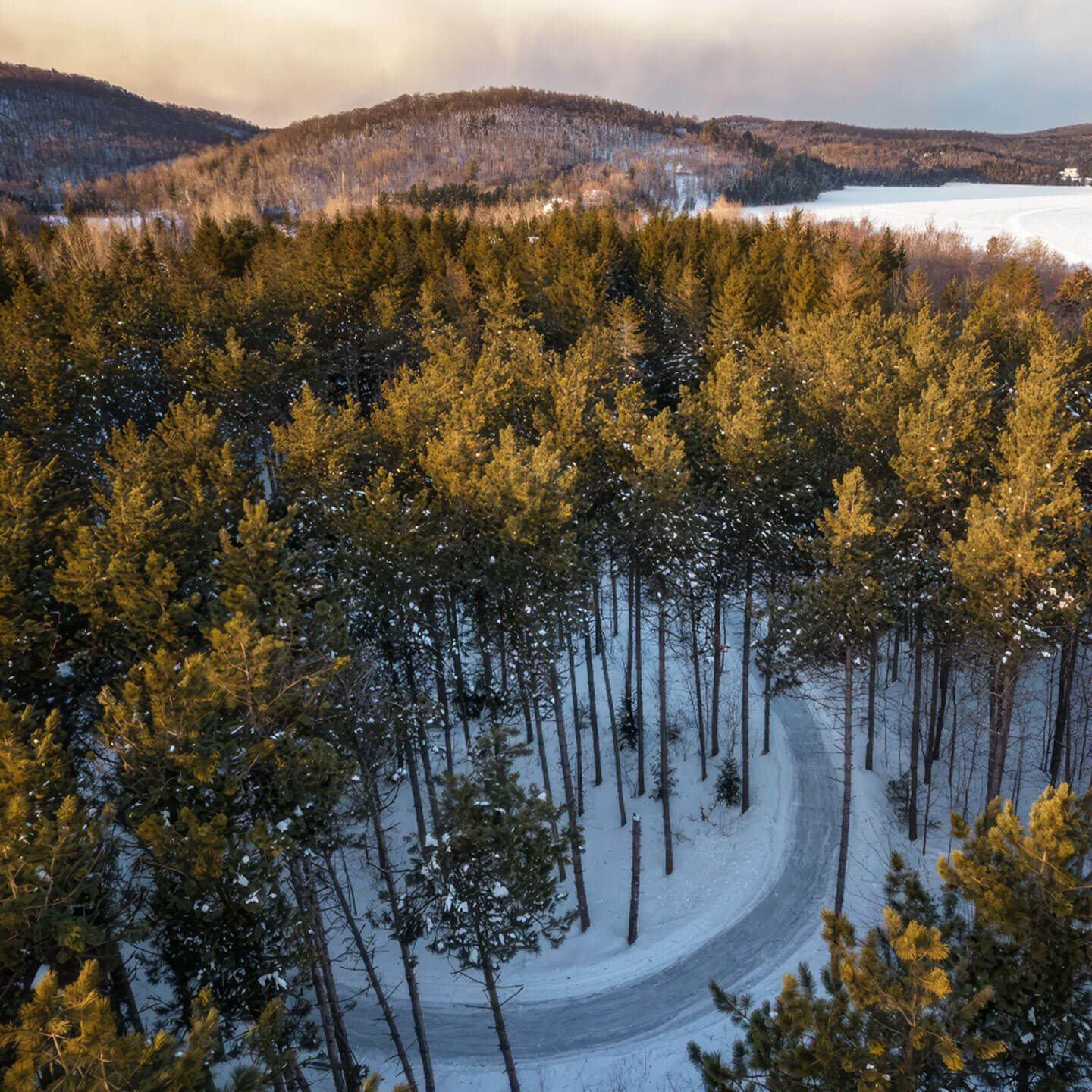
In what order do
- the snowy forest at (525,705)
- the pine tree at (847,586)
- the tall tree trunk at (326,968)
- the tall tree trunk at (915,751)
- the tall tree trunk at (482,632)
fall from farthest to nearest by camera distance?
1. the tall tree trunk at (915,751)
2. the tall tree trunk at (482,632)
3. the pine tree at (847,586)
4. the tall tree trunk at (326,968)
5. the snowy forest at (525,705)

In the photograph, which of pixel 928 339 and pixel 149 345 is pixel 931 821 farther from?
pixel 149 345

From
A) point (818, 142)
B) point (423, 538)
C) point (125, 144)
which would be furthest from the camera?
point (818, 142)

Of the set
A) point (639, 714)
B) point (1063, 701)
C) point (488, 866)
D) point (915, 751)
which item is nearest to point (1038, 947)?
point (488, 866)

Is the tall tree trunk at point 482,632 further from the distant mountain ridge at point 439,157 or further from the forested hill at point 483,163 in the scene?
the forested hill at point 483,163

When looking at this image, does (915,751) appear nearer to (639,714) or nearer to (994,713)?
(994,713)

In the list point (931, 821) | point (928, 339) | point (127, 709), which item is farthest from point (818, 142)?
point (127, 709)

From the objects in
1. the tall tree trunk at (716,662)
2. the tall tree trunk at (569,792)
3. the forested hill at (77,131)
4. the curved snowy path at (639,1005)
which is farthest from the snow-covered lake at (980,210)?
the forested hill at (77,131)
